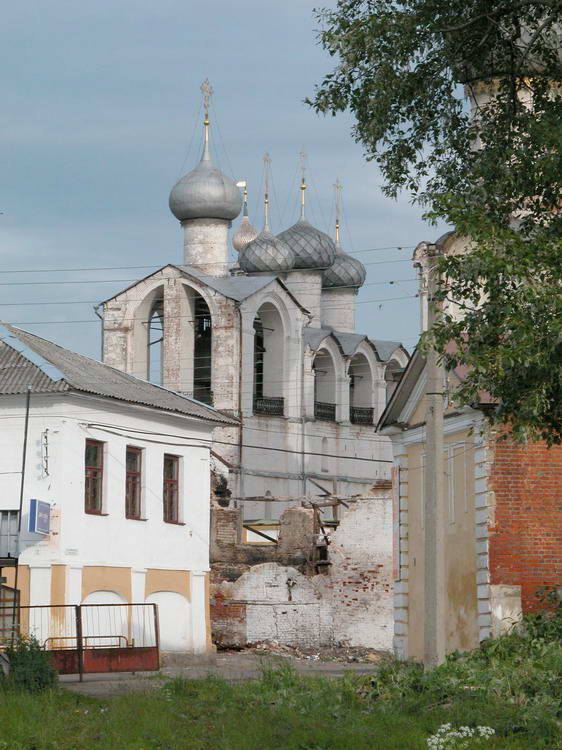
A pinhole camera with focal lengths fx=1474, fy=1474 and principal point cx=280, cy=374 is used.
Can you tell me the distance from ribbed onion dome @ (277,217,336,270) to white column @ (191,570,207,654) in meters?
29.9

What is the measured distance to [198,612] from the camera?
106 feet

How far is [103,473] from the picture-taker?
30.4 metres

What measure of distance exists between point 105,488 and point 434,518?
51.8ft

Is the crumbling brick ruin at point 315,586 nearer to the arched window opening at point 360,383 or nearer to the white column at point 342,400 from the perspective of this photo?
the white column at point 342,400

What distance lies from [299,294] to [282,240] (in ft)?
7.75

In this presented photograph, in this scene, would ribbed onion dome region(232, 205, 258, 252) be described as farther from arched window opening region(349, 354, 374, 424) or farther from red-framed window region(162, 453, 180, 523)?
red-framed window region(162, 453, 180, 523)

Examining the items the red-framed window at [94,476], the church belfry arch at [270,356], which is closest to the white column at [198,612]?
the red-framed window at [94,476]

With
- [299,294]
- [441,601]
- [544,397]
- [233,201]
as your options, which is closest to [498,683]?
[441,601]

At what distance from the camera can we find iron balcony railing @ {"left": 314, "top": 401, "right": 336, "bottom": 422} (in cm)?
5800

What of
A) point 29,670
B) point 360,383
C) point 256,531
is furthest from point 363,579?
point 360,383

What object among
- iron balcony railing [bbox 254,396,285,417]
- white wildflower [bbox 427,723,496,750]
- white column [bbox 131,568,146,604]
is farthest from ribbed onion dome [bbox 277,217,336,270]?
white wildflower [bbox 427,723,496,750]

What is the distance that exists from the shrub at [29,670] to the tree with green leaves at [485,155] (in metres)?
6.08

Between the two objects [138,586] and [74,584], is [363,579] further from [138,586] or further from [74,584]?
[74,584]

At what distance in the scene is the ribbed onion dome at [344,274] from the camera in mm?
65062
